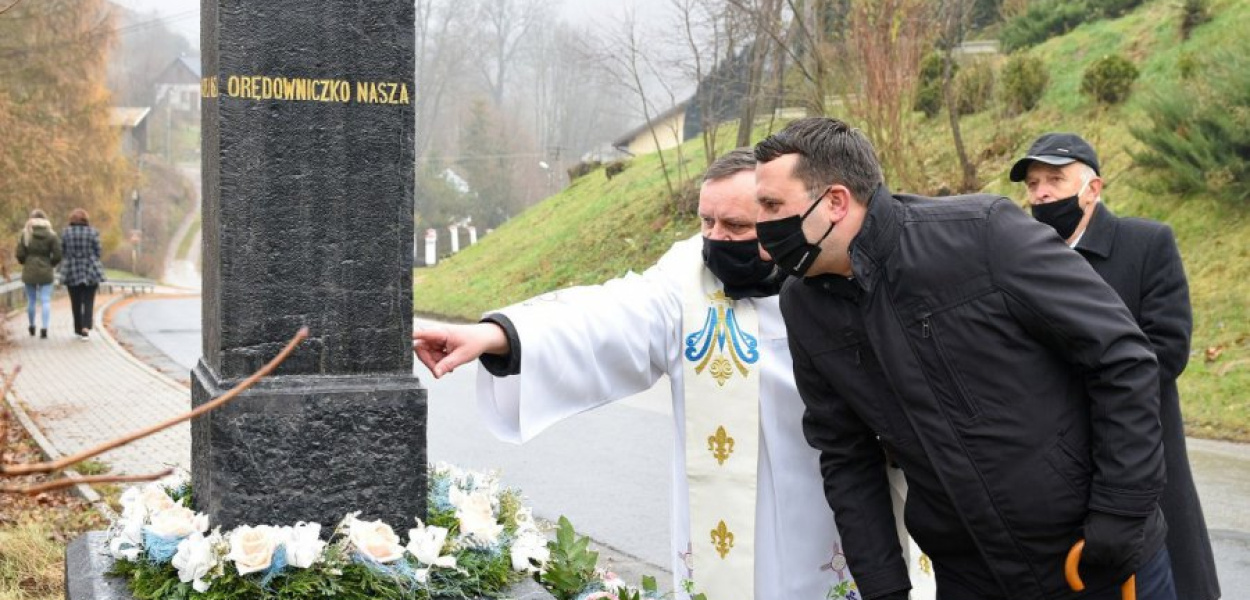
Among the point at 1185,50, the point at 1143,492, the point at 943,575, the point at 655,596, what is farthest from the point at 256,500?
the point at 1185,50

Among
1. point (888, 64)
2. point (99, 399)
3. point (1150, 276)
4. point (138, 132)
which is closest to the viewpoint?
point (1150, 276)

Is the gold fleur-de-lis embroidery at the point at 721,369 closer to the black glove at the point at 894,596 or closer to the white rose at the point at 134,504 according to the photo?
the black glove at the point at 894,596

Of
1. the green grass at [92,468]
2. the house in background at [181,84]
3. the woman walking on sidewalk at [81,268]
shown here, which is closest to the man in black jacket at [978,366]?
the green grass at [92,468]

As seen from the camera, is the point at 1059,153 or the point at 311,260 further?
the point at 1059,153

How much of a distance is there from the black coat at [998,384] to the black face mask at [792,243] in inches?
3.3

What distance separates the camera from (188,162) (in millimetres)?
102250

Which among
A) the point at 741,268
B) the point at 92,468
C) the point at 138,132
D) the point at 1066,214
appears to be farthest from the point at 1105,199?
the point at 138,132

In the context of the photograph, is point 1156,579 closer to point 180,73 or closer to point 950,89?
point 950,89

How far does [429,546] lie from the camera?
3.43 m

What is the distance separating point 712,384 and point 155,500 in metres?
1.51

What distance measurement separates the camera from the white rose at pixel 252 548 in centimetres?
315

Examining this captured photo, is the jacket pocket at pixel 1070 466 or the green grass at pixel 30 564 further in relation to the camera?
the green grass at pixel 30 564

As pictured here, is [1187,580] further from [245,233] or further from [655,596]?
[245,233]

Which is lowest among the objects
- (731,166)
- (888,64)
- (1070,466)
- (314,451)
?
(314,451)
